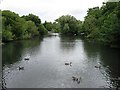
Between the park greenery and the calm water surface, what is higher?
the park greenery

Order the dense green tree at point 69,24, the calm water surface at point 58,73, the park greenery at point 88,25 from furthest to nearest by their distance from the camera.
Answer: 1. the dense green tree at point 69,24
2. the park greenery at point 88,25
3. the calm water surface at point 58,73

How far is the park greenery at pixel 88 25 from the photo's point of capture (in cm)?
5994

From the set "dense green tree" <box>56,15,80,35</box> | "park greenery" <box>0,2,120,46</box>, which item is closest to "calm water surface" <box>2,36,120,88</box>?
"park greenery" <box>0,2,120,46</box>

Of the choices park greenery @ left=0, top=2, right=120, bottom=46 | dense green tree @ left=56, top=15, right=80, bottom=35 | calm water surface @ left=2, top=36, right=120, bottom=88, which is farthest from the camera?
dense green tree @ left=56, top=15, right=80, bottom=35

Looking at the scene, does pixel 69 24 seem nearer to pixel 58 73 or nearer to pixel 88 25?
pixel 88 25

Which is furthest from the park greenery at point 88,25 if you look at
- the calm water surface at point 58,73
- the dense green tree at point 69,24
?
the calm water surface at point 58,73

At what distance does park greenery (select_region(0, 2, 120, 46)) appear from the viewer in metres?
59.9

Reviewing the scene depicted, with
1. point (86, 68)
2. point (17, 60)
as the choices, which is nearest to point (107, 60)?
point (86, 68)

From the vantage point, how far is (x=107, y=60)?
46469mm

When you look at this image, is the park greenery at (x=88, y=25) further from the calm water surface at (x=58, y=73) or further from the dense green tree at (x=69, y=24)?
the calm water surface at (x=58, y=73)

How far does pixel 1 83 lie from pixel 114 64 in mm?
19985

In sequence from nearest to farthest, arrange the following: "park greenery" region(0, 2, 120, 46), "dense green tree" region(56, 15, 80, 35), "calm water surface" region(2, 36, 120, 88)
Result: "calm water surface" region(2, 36, 120, 88), "park greenery" region(0, 2, 120, 46), "dense green tree" region(56, 15, 80, 35)

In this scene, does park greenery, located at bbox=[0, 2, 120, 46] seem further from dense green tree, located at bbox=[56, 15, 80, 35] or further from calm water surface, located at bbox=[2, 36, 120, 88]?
calm water surface, located at bbox=[2, 36, 120, 88]

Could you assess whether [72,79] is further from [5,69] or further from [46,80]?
[5,69]
